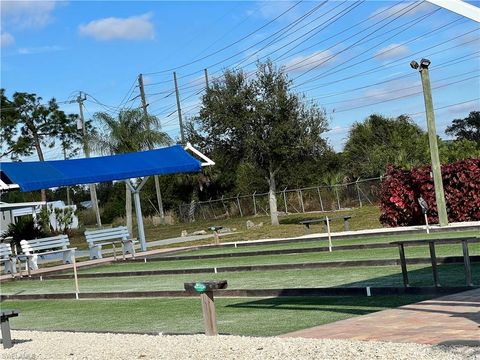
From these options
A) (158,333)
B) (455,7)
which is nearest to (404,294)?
(158,333)

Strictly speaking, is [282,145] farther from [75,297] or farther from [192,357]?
[192,357]

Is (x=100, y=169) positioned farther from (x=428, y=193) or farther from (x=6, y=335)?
(x=6, y=335)

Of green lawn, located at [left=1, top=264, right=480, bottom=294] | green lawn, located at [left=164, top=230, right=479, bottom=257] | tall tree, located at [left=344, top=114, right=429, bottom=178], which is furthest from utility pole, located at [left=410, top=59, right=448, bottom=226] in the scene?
tall tree, located at [left=344, top=114, right=429, bottom=178]

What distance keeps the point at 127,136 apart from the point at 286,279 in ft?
92.1

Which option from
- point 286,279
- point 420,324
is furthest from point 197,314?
point 420,324

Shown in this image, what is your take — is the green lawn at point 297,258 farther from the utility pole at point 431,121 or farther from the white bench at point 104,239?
the utility pole at point 431,121

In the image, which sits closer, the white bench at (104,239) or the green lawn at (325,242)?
the green lawn at (325,242)

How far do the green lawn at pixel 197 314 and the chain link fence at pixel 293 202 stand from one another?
26.7 m

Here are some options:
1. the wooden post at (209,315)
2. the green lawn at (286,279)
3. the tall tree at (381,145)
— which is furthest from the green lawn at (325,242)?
the tall tree at (381,145)

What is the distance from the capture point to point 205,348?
7.98 meters

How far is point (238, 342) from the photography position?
8055mm

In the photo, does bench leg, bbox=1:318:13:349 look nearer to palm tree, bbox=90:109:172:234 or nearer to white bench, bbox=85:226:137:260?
white bench, bbox=85:226:137:260

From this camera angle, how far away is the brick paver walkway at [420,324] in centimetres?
724

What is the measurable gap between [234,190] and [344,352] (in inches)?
1753
